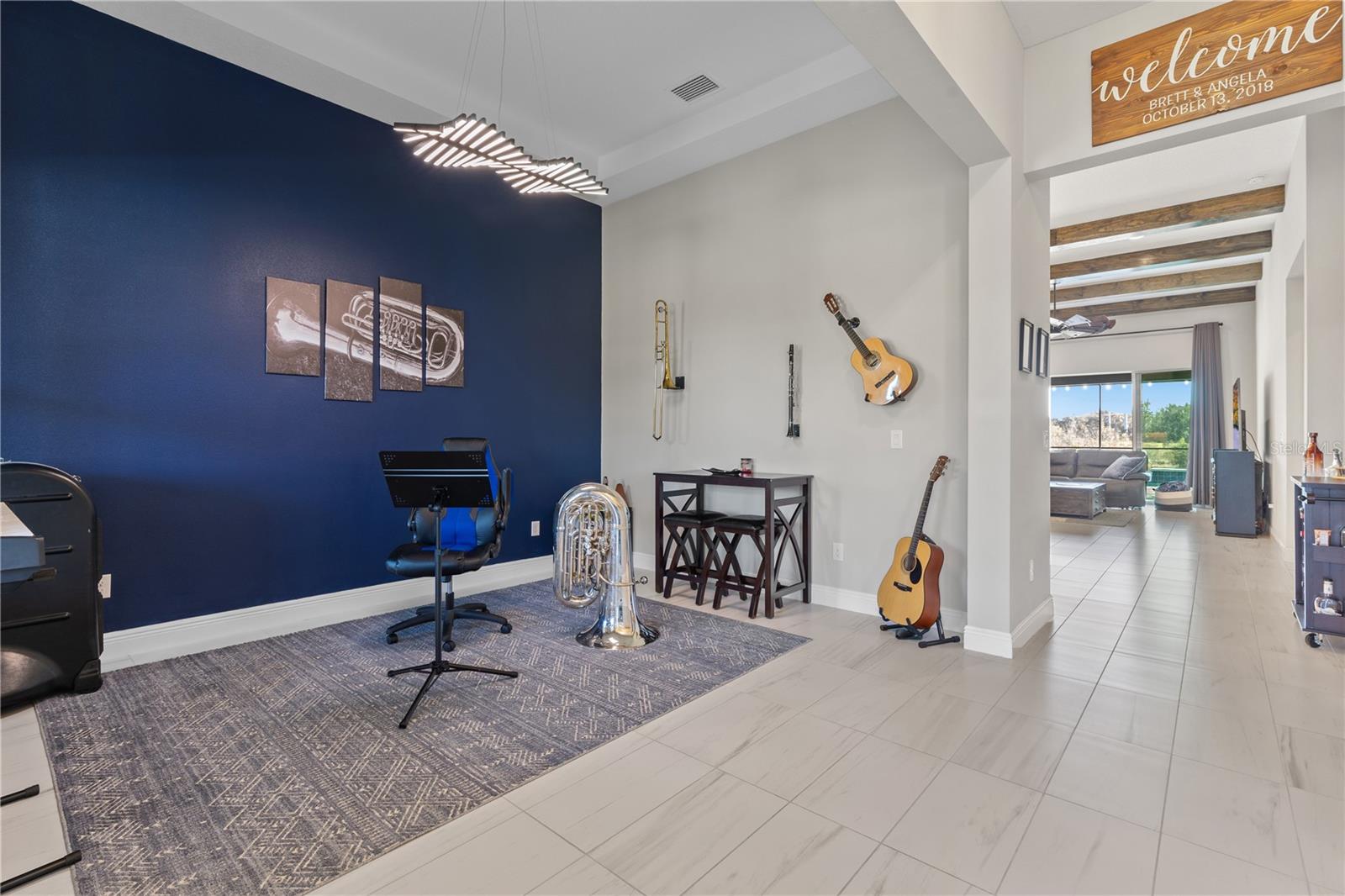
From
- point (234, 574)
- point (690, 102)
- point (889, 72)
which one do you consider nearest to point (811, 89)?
point (690, 102)

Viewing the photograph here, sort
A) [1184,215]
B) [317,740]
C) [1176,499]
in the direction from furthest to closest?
[1176,499]
[1184,215]
[317,740]

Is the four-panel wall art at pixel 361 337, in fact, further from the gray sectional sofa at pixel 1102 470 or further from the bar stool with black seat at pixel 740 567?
the gray sectional sofa at pixel 1102 470

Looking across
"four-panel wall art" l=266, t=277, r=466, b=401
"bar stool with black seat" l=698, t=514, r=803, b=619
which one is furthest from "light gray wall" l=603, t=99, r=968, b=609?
"four-panel wall art" l=266, t=277, r=466, b=401

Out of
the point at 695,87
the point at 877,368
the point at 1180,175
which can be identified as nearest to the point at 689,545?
the point at 877,368

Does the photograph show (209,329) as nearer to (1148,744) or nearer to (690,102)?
(690,102)

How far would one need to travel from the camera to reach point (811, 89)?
12.1ft

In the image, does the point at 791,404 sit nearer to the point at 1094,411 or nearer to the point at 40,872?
the point at 40,872

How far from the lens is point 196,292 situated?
3.23 meters

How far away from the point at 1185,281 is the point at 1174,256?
1.59 metres

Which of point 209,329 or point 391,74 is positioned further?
point 391,74

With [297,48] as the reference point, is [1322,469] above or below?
below

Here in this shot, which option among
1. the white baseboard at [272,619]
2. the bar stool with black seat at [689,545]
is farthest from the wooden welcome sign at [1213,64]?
the white baseboard at [272,619]

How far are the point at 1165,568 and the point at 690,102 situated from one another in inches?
205

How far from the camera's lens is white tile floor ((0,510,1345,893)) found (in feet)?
5.04
